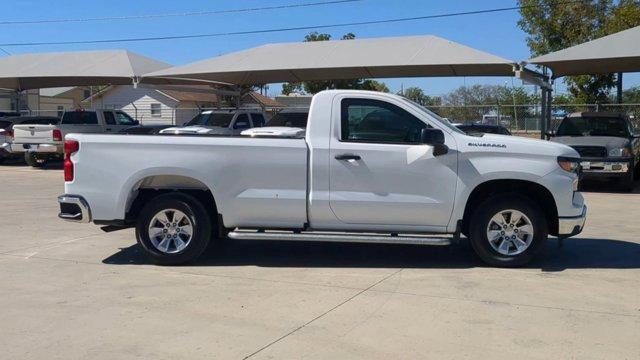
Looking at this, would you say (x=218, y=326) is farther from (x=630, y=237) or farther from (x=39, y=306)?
(x=630, y=237)

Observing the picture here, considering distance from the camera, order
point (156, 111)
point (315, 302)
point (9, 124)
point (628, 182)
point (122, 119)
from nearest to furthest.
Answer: point (315, 302) → point (628, 182) → point (9, 124) → point (122, 119) → point (156, 111)

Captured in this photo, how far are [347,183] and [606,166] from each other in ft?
34.0

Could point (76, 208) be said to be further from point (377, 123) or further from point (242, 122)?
point (242, 122)

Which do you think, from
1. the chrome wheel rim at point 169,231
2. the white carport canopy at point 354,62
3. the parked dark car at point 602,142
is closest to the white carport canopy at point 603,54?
the white carport canopy at point 354,62

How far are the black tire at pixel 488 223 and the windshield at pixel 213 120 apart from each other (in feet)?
41.1

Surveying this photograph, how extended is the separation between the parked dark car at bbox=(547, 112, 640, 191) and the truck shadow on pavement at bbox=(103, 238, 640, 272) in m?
6.71

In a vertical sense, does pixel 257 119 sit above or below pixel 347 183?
above

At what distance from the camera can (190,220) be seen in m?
7.61

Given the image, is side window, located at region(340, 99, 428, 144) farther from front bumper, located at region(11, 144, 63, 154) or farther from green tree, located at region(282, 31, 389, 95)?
green tree, located at region(282, 31, 389, 95)

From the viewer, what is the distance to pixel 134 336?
208 inches

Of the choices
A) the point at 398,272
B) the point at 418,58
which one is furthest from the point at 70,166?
the point at 418,58

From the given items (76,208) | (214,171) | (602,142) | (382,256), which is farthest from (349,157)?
(602,142)

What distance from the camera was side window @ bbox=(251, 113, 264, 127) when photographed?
20.1 m

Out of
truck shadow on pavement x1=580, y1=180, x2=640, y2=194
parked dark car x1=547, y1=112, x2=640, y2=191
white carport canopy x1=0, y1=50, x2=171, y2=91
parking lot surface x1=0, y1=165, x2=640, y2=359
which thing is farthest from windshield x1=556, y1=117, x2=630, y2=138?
white carport canopy x1=0, y1=50, x2=171, y2=91
